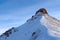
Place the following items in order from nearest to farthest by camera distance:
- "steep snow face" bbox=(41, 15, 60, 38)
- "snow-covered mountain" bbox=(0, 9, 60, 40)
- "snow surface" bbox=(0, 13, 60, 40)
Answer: "steep snow face" bbox=(41, 15, 60, 38)
"snow surface" bbox=(0, 13, 60, 40)
"snow-covered mountain" bbox=(0, 9, 60, 40)

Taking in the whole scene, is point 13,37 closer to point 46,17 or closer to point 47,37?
point 46,17

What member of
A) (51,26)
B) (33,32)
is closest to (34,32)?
(33,32)

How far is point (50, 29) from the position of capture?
49.8 m

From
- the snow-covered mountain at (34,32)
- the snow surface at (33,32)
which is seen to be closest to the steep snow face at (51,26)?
the snow-covered mountain at (34,32)

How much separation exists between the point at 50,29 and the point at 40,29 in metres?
2.73

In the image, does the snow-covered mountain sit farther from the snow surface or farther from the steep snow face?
the steep snow face

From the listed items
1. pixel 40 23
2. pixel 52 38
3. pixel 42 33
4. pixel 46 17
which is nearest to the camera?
pixel 52 38

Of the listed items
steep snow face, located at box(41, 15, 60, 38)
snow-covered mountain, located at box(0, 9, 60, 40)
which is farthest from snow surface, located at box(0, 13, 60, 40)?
steep snow face, located at box(41, 15, 60, 38)

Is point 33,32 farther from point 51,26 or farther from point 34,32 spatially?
point 51,26

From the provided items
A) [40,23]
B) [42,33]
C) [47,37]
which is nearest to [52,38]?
[47,37]

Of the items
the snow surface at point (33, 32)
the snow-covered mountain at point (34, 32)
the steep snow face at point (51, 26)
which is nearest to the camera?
the steep snow face at point (51, 26)

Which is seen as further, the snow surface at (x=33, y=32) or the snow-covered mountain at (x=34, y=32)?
the snow-covered mountain at (x=34, y=32)

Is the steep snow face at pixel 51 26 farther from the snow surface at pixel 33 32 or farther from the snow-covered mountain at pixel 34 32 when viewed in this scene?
the snow surface at pixel 33 32

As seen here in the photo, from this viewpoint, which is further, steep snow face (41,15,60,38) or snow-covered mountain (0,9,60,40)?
snow-covered mountain (0,9,60,40)
